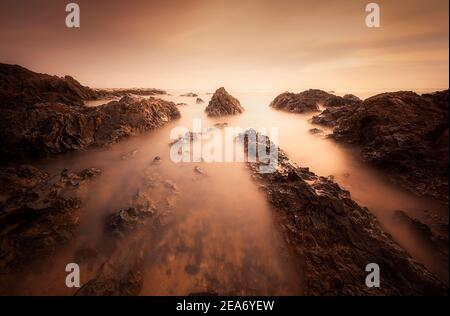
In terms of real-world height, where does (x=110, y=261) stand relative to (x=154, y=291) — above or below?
above

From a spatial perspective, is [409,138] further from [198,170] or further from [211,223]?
[198,170]

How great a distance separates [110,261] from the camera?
4.32 meters

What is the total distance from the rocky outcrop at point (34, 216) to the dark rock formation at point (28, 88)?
1079 cm

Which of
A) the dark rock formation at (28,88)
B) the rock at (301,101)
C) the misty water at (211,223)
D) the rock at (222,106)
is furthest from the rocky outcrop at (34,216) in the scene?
the rock at (301,101)

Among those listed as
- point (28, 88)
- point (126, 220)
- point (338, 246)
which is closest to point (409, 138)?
point (338, 246)

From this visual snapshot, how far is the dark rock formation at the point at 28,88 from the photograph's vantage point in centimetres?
1360

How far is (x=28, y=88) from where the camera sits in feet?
55.6

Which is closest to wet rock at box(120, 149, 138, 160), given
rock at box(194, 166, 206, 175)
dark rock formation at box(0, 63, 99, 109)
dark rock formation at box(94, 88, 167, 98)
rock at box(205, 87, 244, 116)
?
rock at box(194, 166, 206, 175)

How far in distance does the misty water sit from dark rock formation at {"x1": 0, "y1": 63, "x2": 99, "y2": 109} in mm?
10124

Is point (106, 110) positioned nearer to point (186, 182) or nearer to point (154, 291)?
point (186, 182)

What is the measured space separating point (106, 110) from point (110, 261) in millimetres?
11267

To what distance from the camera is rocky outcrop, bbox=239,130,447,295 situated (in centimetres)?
359

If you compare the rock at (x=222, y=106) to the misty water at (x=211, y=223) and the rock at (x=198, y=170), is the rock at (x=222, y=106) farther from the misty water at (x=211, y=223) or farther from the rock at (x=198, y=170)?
the rock at (x=198, y=170)

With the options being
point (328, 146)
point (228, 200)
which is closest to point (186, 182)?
point (228, 200)
